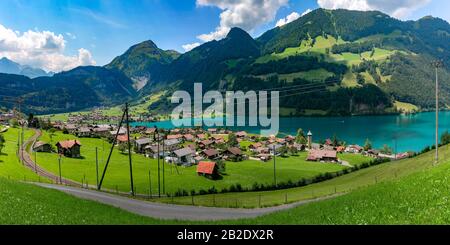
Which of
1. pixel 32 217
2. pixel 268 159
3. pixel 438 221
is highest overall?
pixel 438 221

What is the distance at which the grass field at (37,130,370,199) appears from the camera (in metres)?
79.0

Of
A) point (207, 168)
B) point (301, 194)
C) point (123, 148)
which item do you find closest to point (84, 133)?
point (123, 148)

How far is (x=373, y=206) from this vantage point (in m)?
20.0

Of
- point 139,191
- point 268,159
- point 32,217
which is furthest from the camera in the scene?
point 268,159

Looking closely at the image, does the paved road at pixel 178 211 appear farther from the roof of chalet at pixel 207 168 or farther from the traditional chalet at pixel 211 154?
the traditional chalet at pixel 211 154

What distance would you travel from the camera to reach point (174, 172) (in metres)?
96.4

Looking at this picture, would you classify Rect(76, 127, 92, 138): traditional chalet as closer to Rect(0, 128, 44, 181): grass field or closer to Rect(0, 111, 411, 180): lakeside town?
Rect(0, 111, 411, 180): lakeside town

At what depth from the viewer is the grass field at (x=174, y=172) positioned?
79.0 meters

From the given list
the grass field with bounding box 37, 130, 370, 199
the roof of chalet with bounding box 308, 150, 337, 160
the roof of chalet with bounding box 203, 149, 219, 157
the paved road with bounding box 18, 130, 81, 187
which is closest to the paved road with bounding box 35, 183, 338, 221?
the grass field with bounding box 37, 130, 370, 199
